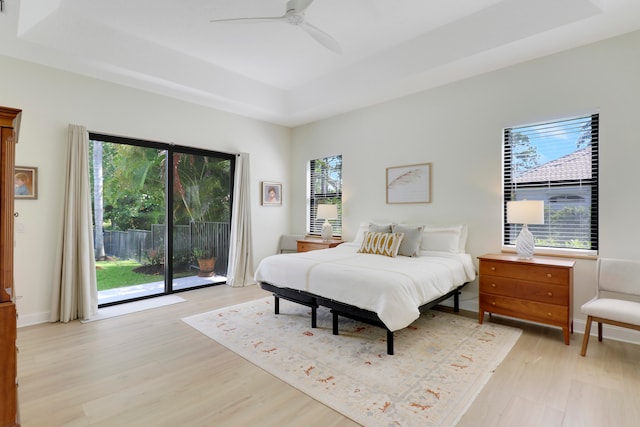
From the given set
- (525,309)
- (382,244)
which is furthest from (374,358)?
(525,309)

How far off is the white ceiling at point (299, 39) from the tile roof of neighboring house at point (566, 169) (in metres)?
1.14

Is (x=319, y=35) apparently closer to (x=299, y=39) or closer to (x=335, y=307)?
(x=299, y=39)

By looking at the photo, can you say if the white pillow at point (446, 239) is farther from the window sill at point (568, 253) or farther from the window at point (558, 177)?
the window sill at point (568, 253)

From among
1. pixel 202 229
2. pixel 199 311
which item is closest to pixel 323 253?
pixel 199 311

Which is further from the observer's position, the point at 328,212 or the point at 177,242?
the point at 328,212

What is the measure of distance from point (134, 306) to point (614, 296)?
5458 millimetres

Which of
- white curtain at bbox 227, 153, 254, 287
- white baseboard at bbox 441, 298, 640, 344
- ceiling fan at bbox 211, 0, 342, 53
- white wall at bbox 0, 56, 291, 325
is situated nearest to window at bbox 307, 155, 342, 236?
white curtain at bbox 227, 153, 254, 287

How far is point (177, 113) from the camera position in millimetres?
4688

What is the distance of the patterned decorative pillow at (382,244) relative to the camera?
3793 millimetres

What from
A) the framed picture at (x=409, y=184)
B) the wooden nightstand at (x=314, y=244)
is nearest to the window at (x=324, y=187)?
the wooden nightstand at (x=314, y=244)

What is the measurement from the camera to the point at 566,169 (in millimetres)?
3439

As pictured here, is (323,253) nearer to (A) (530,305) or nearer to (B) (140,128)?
(A) (530,305)

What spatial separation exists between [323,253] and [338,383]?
1.86m

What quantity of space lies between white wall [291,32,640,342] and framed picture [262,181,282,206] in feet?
3.04
